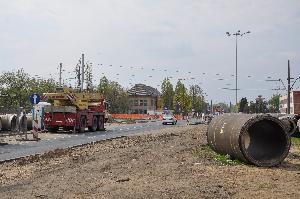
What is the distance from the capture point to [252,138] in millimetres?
15906

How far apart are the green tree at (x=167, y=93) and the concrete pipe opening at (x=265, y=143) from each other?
3853 inches

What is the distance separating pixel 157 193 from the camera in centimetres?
891

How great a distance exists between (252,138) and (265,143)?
644mm

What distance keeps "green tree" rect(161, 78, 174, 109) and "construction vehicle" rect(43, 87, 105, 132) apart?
75.5 m

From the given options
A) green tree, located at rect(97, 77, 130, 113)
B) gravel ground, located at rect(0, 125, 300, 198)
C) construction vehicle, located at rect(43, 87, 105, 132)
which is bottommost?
gravel ground, located at rect(0, 125, 300, 198)

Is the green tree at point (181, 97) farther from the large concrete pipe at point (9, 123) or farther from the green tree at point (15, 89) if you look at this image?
the large concrete pipe at point (9, 123)

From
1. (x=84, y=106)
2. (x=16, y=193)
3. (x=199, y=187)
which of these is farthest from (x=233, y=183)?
(x=84, y=106)

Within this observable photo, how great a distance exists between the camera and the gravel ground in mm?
9023

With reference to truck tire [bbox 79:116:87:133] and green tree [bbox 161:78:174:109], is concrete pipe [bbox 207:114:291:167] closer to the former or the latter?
truck tire [bbox 79:116:87:133]

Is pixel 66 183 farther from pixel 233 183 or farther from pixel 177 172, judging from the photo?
pixel 233 183

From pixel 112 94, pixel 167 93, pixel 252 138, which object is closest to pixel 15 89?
pixel 112 94

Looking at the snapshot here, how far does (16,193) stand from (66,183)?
1.18 m

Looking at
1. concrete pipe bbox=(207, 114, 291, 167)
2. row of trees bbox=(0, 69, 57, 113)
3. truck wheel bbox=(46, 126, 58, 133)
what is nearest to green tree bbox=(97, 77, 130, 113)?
row of trees bbox=(0, 69, 57, 113)

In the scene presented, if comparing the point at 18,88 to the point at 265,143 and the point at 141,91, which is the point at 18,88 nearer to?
the point at 265,143
